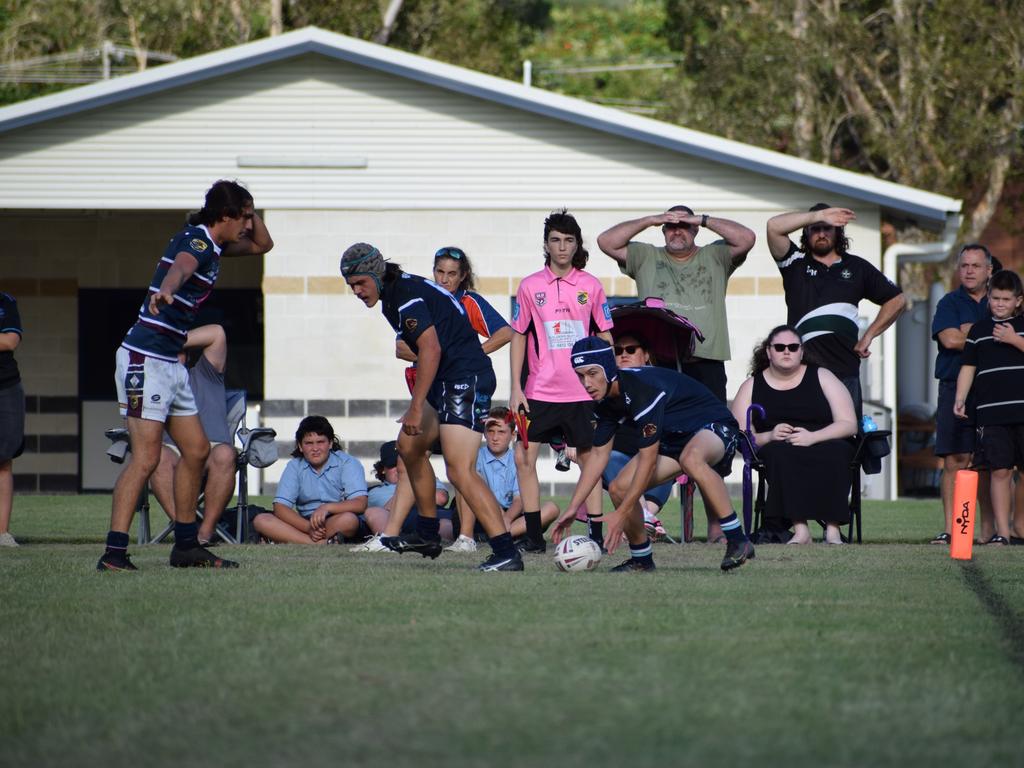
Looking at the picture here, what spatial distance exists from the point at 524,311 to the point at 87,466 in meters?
13.3

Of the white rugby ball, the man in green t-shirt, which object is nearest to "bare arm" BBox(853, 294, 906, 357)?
the man in green t-shirt

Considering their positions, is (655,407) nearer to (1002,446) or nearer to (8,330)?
(1002,446)

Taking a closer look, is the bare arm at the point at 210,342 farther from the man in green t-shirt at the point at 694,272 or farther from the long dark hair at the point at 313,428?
the man in green t-shirt at the point at 694,272

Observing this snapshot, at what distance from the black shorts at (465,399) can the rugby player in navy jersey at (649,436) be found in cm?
57

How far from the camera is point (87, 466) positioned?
72.4 ft

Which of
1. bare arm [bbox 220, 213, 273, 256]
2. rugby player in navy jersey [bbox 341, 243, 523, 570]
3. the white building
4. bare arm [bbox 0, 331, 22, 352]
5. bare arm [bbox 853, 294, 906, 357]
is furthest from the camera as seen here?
the white building

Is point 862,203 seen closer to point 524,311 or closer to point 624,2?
point 524,311

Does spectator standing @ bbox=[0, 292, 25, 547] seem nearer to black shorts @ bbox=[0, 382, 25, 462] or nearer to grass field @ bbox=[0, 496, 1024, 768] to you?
black shorts @ bbox=[0, 382, 25, 462]

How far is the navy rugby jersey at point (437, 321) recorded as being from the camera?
327 inches

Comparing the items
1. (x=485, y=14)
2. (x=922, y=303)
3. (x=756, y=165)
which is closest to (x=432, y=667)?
(x=756, y=165)

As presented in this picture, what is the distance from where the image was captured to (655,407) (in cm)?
820

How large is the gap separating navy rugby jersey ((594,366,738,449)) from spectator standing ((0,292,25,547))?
14.1ft

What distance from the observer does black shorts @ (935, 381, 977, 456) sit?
11289 millimetres

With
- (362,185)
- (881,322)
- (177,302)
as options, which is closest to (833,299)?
(881,322)
